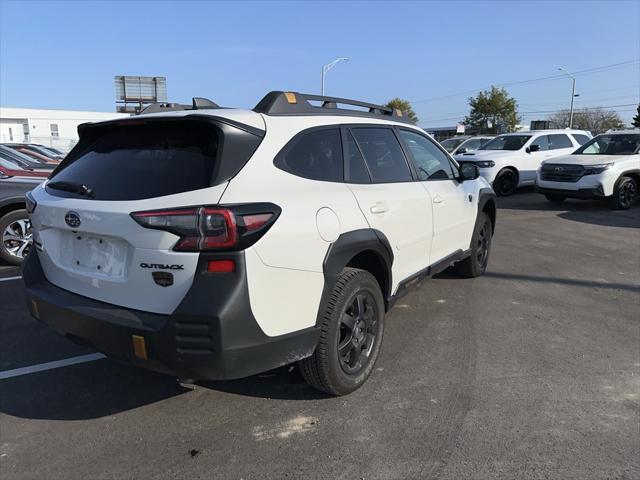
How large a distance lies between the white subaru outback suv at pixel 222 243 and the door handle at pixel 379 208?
0.08 feet

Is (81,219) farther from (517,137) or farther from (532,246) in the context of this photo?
(517,137)

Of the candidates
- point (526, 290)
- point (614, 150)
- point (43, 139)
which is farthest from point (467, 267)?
point (43, 139)

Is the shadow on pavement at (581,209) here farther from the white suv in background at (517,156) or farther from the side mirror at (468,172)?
the side mirror at (468,172)

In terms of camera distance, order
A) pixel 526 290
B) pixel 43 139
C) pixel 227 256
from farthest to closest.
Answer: pixel 43 139 → pixel 526 290 → pixel 227 256

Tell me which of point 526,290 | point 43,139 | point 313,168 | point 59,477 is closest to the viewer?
point 59,477

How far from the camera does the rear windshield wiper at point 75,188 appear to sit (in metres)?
2.74

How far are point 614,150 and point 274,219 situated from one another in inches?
498

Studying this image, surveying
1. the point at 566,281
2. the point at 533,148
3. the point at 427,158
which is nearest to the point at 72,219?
the point at 427,158

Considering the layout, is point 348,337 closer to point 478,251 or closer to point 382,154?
point 382,154

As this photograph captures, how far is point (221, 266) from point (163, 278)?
31 cm

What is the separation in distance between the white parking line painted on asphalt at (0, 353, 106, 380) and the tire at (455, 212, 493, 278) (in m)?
3.93

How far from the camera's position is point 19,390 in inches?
130

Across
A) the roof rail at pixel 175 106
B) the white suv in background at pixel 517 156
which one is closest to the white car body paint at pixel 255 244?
the roof rail at pixel 175 106

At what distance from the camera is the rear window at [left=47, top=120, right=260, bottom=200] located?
251cm
